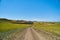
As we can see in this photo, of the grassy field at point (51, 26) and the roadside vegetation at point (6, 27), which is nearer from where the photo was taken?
the roadside vegetation at point (6, 27)

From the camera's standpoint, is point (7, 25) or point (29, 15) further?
point (7, 25)

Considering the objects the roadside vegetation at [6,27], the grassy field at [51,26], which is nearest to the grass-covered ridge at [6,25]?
the roadside vegetation at [6,27]

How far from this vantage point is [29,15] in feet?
32.6

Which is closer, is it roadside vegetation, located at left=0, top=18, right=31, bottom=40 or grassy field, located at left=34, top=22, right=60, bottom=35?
roadside vegetation, located at left=0, top=18, right=31, bottom=40

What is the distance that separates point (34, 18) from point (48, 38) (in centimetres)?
116

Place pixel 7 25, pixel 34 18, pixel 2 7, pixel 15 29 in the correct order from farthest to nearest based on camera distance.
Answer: pixel 15 29 < pixel 7 25 < pixel 34 18 < pixel 2 7

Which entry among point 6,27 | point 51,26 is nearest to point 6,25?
point 6,27

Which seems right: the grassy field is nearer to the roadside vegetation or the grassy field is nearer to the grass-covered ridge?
the roadside vegetation

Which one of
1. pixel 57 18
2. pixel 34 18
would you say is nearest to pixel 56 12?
pixel 57 18

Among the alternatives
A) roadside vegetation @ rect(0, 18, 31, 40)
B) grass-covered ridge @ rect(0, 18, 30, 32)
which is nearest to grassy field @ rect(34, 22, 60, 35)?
roadside vegetation @ rect(0, 18, 31, 40)

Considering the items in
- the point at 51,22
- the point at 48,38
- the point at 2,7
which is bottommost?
the point at 48,38

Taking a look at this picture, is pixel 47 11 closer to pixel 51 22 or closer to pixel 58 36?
pixel 51 22

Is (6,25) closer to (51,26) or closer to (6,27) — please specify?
(6,27)

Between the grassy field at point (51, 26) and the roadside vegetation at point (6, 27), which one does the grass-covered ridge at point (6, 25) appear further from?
the grassy field at point (51, 26)
